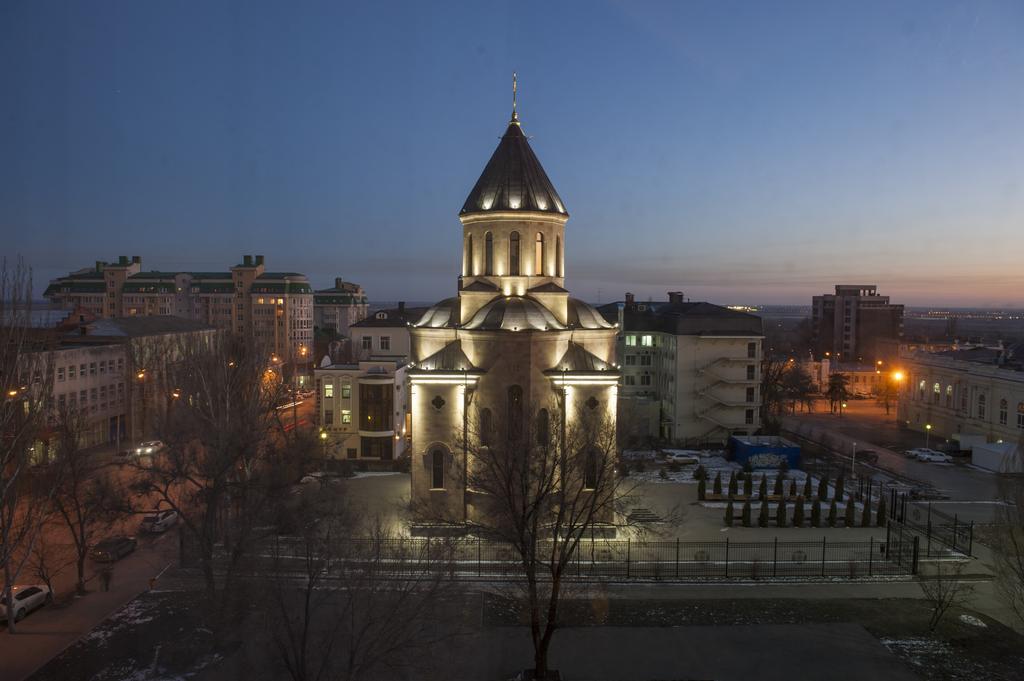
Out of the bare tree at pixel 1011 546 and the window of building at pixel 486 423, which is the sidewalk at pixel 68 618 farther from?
the bare tree at pixel 1011 546

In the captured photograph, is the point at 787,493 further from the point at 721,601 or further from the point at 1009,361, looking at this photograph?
the point at 1009,361

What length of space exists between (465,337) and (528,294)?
388cm

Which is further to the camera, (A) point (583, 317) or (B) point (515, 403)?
(A) point (583, 317)

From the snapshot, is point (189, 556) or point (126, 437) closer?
point (189, 556)

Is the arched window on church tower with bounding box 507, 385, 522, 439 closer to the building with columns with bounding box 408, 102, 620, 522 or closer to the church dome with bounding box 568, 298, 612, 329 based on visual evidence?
the building with columns with bounding box 408, 102, 620, 522

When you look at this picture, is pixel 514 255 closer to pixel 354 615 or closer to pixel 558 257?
pixel 558 257

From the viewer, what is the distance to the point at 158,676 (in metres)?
15.1

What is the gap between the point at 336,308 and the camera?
9381cm

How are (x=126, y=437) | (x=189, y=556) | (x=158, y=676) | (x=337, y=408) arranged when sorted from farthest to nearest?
(x=126, y=437) < (x=337, y=408) < (x=189, y=556) < (x=158, y=676)

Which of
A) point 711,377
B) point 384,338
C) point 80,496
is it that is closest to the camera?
point 80,496

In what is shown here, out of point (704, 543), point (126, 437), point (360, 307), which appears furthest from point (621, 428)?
point (360, 307)

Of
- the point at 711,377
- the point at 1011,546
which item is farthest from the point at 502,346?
the point at 711,377

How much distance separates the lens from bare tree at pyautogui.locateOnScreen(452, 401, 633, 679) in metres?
15.2

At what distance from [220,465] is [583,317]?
51.7 ft
